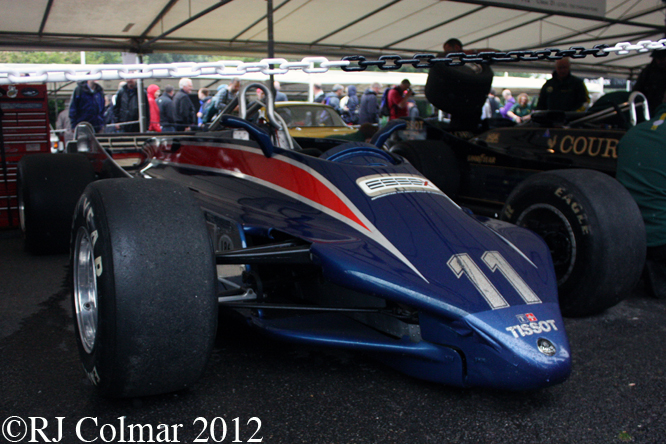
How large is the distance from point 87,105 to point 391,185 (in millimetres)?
8512

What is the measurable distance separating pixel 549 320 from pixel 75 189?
3.85m

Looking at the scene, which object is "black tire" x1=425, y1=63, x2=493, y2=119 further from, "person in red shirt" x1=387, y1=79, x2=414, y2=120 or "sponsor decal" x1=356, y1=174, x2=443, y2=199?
"person in red shirt" x1=387, y1=79, x2=414, y2=120

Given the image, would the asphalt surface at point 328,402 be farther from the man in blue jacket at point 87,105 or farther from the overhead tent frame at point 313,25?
the man in blue jacket at point 87,105

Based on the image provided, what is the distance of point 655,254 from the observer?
3.61 metres

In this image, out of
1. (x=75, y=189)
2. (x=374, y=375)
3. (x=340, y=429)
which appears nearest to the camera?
(x=340, y=429)

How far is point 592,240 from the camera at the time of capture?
3.09 metres

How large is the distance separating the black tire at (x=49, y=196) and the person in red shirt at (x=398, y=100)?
23.4ft

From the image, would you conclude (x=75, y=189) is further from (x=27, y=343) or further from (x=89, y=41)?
(x=89, y=41)

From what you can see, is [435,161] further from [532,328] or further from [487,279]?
[532,328]

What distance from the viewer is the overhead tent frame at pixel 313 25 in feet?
30.1

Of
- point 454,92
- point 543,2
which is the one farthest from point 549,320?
point 543,2

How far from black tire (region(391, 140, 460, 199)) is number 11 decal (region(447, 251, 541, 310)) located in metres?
3.05

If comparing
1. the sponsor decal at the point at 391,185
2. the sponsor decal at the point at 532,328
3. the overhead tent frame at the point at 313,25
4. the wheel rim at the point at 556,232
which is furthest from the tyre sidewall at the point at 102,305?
the overhead tent frame at the point at 313,25
